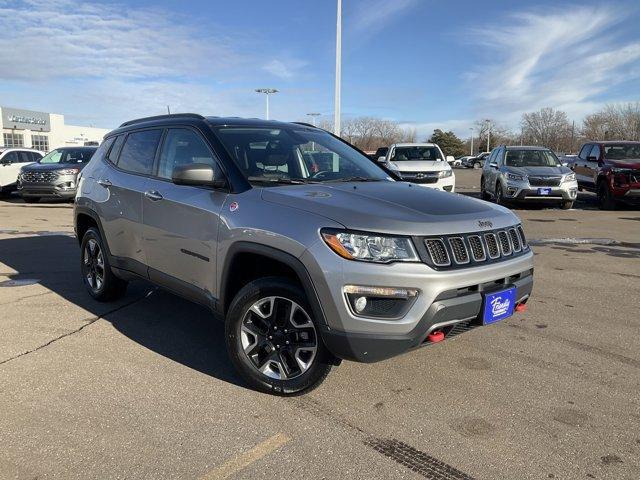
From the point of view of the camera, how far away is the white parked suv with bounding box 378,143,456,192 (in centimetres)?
1374

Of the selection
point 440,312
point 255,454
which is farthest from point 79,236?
point 440,312

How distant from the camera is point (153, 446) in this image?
2885mm

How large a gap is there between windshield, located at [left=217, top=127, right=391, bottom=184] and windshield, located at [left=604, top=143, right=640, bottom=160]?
12782 millimetres

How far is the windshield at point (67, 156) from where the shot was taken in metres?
16.3

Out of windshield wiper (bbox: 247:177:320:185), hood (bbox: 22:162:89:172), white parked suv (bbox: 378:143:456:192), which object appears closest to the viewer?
windshield wiper (bbox: 247:177:320:185)

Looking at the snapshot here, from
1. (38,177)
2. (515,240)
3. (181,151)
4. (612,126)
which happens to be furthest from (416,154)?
(612,126)

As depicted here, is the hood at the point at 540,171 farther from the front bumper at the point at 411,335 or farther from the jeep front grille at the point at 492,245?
the front bumper at the point at 411,335

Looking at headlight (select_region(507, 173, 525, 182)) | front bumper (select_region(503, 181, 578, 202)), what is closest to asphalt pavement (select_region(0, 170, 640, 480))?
front bumper (select_region(503, 181, 578, 202))

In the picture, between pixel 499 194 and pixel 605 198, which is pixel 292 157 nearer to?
pixel 499 194

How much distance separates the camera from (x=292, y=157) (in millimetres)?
4215

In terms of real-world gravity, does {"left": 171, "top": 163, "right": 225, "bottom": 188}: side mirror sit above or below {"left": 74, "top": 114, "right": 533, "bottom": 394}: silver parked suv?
above

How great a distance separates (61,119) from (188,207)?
89.5 metres

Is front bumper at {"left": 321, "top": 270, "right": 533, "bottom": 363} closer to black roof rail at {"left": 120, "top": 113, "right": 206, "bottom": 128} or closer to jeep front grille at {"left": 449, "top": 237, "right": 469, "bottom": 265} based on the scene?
jeep front grille at {"left": 449, "top": 237, "right": 469, "bottom": 265}

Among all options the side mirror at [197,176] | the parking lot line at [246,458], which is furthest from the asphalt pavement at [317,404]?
the side mirror at [197,176]
